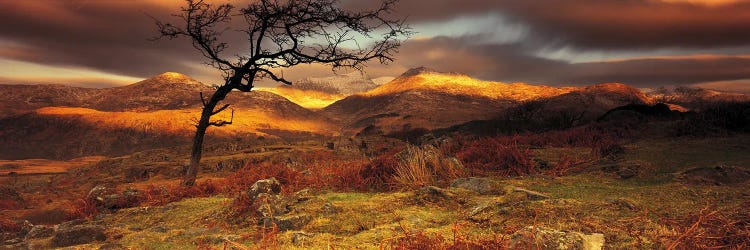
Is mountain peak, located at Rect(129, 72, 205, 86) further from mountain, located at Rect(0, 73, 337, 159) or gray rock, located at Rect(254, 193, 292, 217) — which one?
gray rock, located at Rect(254, 193, 292, 217)

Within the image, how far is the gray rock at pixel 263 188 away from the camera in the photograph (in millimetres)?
6938

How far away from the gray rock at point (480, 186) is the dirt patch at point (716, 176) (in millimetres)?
2668

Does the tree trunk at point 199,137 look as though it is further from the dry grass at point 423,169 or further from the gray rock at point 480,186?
the gray rock at point 480,186

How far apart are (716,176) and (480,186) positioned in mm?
3340

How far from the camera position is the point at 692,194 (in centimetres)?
545

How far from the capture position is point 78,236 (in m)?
6.09

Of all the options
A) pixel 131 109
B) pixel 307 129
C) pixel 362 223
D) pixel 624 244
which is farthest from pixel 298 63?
pixel 131 109

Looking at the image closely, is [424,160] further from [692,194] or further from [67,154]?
[67,154]

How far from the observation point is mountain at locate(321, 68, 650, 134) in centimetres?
6788

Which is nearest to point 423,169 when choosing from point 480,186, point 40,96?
point 480,186

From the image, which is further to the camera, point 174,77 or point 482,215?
point 174,77

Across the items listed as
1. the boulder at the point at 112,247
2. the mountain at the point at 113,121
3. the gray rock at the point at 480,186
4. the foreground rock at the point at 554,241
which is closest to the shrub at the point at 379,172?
the gray rock at the point at 480,186

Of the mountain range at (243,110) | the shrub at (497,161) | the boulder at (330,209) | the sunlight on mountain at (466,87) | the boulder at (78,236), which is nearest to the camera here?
the boulder at (330,209)

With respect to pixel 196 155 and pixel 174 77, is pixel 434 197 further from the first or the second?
pixel 174 77
